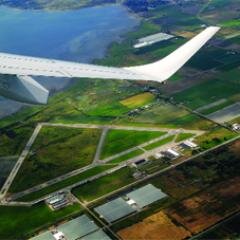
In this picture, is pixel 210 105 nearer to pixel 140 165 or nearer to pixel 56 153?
pixel 140 165

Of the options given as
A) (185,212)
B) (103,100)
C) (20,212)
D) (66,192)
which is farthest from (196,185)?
(103,100)

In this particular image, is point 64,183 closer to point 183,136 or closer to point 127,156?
point 127,156

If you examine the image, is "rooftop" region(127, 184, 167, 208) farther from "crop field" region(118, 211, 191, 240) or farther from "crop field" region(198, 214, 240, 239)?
"crop field" region(198, 214, 240, 239)

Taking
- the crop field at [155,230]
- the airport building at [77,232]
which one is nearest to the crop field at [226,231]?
the crop field at [155,230]

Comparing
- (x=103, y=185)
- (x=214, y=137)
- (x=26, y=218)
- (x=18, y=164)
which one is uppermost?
(x=214, y=137)

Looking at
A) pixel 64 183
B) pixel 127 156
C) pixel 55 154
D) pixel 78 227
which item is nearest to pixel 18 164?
pixel 55 154

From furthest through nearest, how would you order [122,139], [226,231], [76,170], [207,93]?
[207,93], [122,139], [76,170], [226,231]
